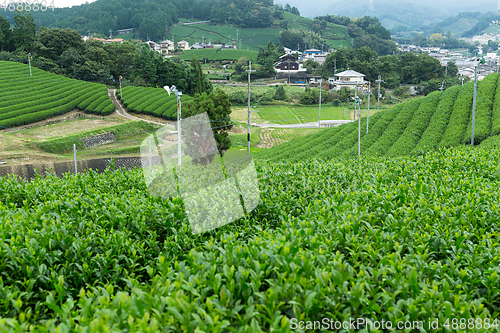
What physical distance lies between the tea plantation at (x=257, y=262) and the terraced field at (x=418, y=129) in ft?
51.6

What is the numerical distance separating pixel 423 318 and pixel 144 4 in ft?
423

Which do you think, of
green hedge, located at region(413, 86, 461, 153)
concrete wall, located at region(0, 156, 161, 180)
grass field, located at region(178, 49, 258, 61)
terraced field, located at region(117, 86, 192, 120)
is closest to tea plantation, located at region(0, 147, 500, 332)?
concrete wall, located at region(0, 156, 161, 180)

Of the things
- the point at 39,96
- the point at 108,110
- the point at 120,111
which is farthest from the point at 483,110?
the point at 39,96

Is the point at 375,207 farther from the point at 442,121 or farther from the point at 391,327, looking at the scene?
the point at 442,121

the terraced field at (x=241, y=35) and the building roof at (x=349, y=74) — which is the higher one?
the terraced field at (x=241, y=35)

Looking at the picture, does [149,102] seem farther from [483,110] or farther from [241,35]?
[241,35]

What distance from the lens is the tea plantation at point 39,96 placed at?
1126 inches

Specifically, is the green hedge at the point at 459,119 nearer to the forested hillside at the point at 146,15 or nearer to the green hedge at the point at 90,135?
the green hedge at the point at 90,135

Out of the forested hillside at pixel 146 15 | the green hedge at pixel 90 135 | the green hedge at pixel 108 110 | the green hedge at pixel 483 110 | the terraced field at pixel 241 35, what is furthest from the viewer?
the terraced field at pixel 241 35

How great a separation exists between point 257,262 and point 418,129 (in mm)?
23518

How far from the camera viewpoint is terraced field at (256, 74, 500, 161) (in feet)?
65.8

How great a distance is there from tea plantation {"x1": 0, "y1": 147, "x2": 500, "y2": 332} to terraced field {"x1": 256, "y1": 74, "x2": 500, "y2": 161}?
15727 mm

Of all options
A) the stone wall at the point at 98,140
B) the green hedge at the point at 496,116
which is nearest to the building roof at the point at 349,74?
the green hedge at the point at 496,116

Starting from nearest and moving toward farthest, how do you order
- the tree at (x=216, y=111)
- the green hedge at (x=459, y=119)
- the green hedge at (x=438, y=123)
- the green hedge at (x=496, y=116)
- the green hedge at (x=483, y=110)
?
the green hedge at (x=496, y=116)
the green hedge at (x=483, y=110)
the green hedge at (x=459, y=119)
the green hedge at (x=438, y=123)
the tree at (x=216, y=111)
